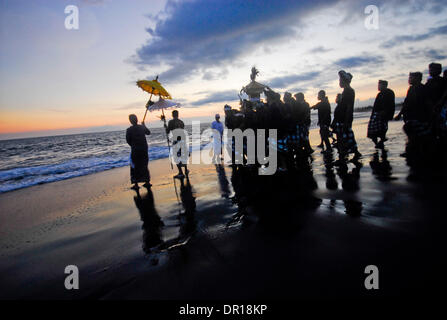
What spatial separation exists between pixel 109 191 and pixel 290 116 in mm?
6404

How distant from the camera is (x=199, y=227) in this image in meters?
3.38

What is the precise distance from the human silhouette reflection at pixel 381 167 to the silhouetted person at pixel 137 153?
20.6ft

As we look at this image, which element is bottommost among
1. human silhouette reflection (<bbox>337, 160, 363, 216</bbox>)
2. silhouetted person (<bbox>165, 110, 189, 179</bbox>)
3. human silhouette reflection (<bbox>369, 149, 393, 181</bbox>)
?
human silhouette reflection (<bbox>337, 160, 363, 216</bbox>)

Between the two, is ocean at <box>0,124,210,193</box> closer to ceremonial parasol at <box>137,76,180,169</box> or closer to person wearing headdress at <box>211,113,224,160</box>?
ceremonial parasol at <box>137,76,180,169</box>

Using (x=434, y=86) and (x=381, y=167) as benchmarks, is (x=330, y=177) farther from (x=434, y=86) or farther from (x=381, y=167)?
(x=434, y=86)

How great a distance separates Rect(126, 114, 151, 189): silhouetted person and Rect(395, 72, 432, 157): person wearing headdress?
8026mm

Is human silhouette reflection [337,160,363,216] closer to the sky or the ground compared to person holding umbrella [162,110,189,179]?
closer to the ground

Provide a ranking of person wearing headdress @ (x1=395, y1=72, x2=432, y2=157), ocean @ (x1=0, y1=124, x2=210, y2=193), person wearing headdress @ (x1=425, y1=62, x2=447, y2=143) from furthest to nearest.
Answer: ocean @ (x1=0, y1=124, x2=210, y2=193)
person wearing headdress @ (x1=395, y1=72, x2=432, y2=157)
person wearing headdress @ (x1=425, y1=62, x2=447, y2=143)

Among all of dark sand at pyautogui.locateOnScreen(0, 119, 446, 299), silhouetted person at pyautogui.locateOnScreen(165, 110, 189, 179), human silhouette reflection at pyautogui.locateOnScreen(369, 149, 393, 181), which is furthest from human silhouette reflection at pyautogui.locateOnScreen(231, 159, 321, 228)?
silhouetted person at pyautogui.locateOnScreen(165, 110, 189, 179)

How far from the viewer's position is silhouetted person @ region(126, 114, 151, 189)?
692 cm

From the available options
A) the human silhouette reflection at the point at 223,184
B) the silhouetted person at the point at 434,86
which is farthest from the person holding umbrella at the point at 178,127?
the silhouetted person at the point at 434,86

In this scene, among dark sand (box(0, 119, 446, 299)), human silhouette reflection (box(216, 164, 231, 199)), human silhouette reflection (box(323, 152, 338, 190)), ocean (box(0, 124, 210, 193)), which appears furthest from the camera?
ocean (box(0, 124, 210, 193))
